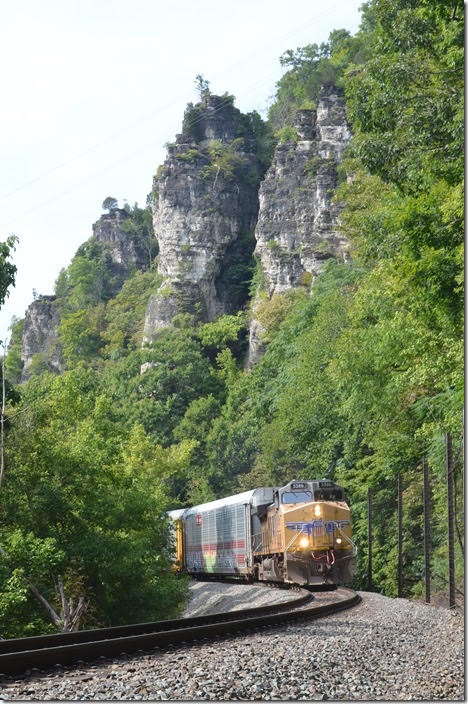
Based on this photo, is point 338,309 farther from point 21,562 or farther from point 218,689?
point 218,689

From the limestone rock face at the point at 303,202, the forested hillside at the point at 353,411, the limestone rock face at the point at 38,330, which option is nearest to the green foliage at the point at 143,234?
the limestone rock face at the point at 38,330

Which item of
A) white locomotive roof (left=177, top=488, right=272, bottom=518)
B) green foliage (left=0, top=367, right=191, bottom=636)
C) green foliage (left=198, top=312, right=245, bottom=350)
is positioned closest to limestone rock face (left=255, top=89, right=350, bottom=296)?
green foliage (left=198, top=312, right=245, bottom=350)

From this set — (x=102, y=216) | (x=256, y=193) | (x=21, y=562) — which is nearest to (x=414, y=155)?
(x=21, y=562)

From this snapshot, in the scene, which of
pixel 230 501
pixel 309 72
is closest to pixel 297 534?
pixel 230 501

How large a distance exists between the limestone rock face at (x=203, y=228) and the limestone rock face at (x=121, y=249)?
29715mm

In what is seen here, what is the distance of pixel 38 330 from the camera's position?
12950 cm

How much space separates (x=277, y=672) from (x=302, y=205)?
79.8 metres

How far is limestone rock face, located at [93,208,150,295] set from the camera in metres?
133

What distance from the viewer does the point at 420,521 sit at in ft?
111

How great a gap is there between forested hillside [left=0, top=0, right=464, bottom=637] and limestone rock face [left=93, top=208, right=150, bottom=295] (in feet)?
216

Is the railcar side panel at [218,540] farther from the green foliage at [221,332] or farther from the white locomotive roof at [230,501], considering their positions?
the green foliage at [221,332]

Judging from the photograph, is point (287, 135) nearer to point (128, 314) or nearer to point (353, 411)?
point (128, 314)

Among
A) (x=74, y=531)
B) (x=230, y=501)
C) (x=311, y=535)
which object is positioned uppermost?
(x=230, y=501)

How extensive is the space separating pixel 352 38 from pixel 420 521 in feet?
291
